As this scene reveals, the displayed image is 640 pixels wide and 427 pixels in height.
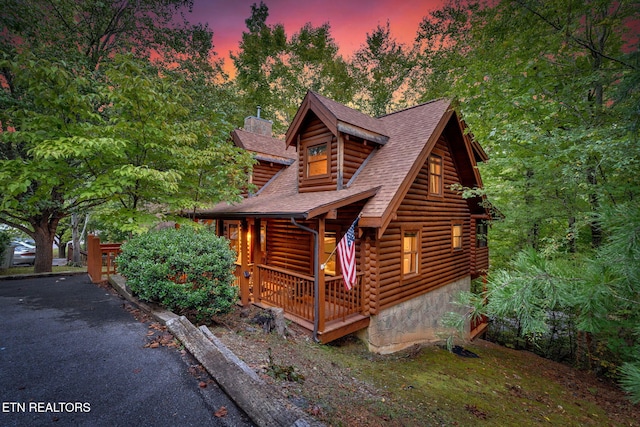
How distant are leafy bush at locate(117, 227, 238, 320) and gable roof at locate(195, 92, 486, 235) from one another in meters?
2.00

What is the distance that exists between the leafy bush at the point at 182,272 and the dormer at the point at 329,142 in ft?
14.1

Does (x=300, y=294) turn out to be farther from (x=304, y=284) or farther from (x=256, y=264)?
(x=256, y=264)

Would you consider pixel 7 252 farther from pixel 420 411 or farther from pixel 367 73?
pixel 367 73

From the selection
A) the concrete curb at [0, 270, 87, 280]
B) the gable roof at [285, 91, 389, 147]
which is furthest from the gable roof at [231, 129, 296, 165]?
the concrete curb at [0, 270, 87, 280]

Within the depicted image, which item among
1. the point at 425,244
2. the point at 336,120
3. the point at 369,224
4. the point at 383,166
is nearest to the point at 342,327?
the point at 369,224

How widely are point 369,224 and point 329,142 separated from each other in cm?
347

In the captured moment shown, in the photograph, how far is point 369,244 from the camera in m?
7.74

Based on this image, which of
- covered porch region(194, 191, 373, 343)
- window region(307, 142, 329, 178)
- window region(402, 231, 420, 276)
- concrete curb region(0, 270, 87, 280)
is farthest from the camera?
concrete curb region(0, 270, 87, 280)

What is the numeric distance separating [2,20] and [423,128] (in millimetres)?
14780

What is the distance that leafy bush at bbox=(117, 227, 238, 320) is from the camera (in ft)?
18.3

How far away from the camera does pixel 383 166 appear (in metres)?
8.72

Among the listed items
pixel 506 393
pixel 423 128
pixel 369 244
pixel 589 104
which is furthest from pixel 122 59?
pixel 506 393

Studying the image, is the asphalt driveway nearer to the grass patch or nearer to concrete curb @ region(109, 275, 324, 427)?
concrete curb @ region(109, 275, 324, 427)

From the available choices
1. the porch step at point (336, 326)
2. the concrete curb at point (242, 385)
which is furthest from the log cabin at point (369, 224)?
the concrete curb at point (242, 385)
